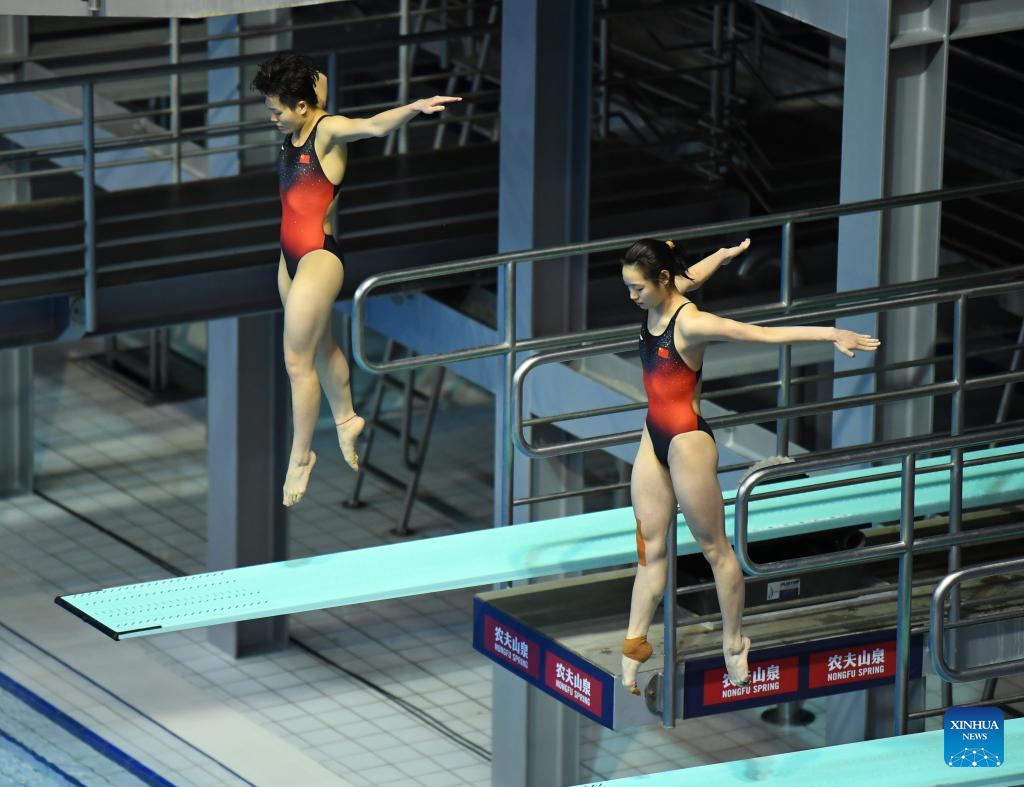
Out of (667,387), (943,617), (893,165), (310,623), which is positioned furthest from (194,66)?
(943,617)

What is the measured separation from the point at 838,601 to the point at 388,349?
7311mm

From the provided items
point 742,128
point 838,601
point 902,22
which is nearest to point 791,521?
point 838,601

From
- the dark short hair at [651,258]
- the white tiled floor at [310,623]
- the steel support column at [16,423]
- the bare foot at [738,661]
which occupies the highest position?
the dark short hair at [651,258]

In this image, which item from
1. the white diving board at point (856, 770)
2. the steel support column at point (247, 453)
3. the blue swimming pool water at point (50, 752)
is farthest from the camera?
the steel support column at point (247, 453)

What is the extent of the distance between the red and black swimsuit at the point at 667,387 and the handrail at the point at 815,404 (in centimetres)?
105

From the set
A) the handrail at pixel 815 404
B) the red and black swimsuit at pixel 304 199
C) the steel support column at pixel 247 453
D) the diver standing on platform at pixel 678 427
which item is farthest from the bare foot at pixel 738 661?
the steel support column at pixel 247 453

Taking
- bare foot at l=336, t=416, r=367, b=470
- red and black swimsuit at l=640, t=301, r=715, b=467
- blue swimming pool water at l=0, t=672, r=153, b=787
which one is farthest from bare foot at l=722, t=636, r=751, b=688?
blue swimming pool water at l=0, t=672, r=153, b=787

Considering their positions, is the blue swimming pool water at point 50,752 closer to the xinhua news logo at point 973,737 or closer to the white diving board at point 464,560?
the white diving board at point 464,560

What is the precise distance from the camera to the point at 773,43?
46.8 feet

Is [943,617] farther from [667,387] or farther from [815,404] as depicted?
[667,387]

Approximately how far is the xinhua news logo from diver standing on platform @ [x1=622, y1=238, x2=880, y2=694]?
671 millimetres

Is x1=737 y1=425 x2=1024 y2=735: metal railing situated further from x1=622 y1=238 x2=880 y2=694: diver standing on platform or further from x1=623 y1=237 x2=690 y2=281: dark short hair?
x1=623 y1=237 x2=690 y2=281: dark short hair

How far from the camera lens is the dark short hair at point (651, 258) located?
683 centimetres

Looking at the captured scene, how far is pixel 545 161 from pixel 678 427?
3.74m
